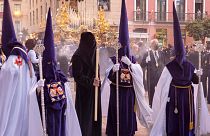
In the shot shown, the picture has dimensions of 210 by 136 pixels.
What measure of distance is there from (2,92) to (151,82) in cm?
496

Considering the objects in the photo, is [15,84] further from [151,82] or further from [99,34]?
[99,34]

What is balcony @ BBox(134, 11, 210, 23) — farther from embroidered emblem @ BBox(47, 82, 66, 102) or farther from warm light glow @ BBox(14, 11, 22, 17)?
embroidered emblem @ BBox(47, 82, 66, 102)

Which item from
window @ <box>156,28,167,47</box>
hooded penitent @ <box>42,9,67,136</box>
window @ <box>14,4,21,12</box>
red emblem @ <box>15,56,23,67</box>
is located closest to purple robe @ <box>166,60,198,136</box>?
hooded penitent @ <box>42,9,67,136</box>

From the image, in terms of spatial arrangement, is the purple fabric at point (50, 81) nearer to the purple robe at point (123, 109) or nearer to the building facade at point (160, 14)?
the purple robe at point (123, 109)

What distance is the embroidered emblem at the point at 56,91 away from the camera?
18.8 feet

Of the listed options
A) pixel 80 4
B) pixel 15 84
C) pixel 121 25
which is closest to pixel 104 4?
pixel 80 4

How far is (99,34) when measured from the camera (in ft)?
50.6

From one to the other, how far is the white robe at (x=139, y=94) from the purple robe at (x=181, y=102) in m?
0.66

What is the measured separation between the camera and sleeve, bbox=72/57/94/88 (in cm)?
652

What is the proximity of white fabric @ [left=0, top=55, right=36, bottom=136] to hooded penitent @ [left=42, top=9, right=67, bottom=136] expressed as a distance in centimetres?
24

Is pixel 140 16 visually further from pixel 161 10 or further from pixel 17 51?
pixel 17 51

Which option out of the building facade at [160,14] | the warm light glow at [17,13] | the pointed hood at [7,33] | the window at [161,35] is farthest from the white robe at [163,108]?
the window at [161,35]

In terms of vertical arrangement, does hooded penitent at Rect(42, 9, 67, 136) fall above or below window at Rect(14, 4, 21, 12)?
below

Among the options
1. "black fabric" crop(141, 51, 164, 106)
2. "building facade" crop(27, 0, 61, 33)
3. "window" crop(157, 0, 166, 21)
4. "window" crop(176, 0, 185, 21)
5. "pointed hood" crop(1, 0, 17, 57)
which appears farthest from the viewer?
"window" crop(176, 0, 185, 21)
